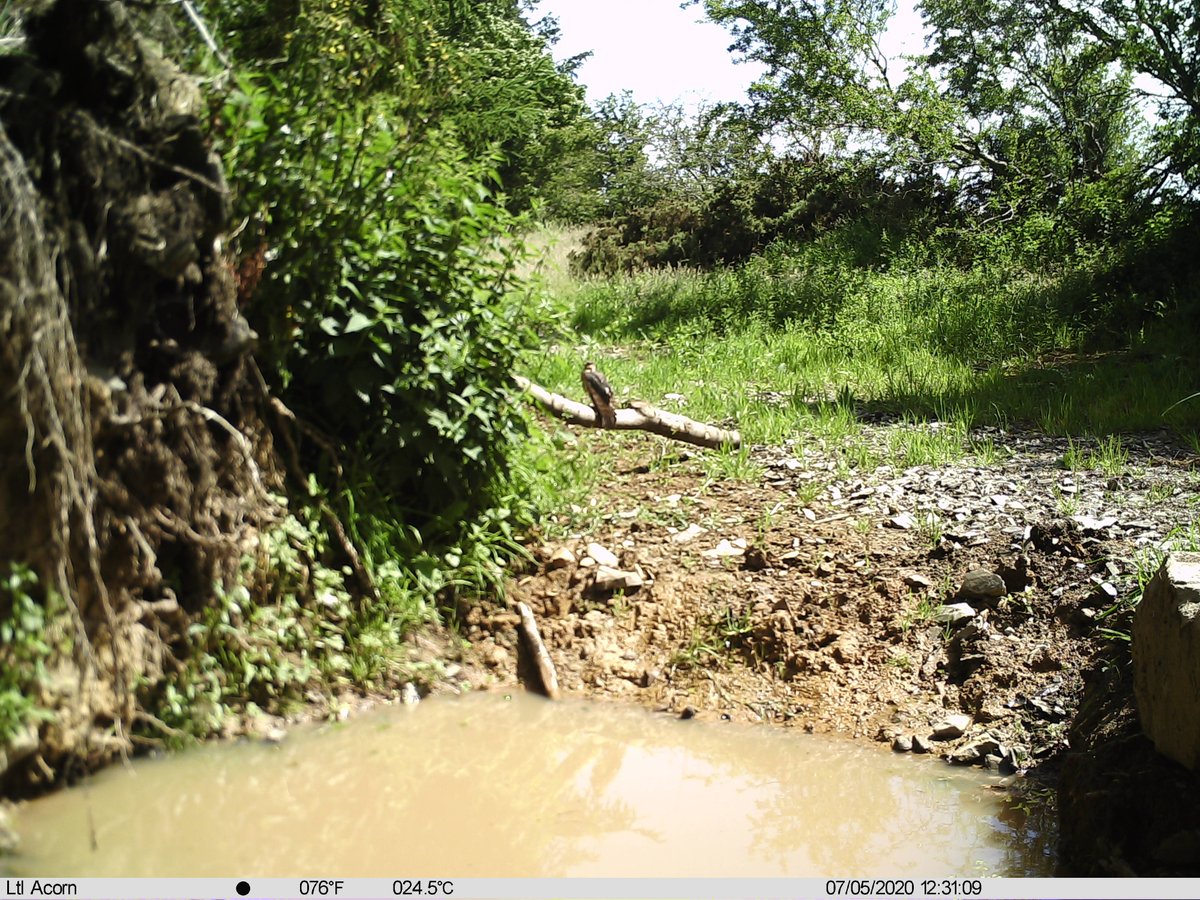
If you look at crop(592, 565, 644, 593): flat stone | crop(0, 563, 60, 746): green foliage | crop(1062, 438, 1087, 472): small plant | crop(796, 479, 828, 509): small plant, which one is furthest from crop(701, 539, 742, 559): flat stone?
crop(0, 563, 60, 746): green foliage

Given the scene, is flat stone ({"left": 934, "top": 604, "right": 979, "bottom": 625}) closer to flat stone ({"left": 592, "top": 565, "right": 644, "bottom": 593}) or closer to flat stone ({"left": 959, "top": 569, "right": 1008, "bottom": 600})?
flat stone ({"left": 959, "top": 569, "right": 1008, "bottom": 600})

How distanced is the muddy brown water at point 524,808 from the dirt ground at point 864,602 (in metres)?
0.30

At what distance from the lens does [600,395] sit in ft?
20.4

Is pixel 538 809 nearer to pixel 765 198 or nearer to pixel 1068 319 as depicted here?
pixel 1068 319

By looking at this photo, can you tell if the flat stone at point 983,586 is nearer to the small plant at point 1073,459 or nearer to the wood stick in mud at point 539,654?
the small plant at point 1073,459

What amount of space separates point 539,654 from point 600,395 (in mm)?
1694

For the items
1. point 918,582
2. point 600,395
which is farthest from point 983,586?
point 600,395

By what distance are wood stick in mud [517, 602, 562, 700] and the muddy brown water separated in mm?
236

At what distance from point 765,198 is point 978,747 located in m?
13.3

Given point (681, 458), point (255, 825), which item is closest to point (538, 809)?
point (255, 825)

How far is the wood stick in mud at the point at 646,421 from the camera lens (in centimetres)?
625

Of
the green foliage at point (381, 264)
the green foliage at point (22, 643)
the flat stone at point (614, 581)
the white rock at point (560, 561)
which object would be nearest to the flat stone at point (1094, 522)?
the flat stone at point (614, 581)

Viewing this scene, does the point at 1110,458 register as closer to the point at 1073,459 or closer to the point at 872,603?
the point at 1073,459

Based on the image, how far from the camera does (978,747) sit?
441 cm
